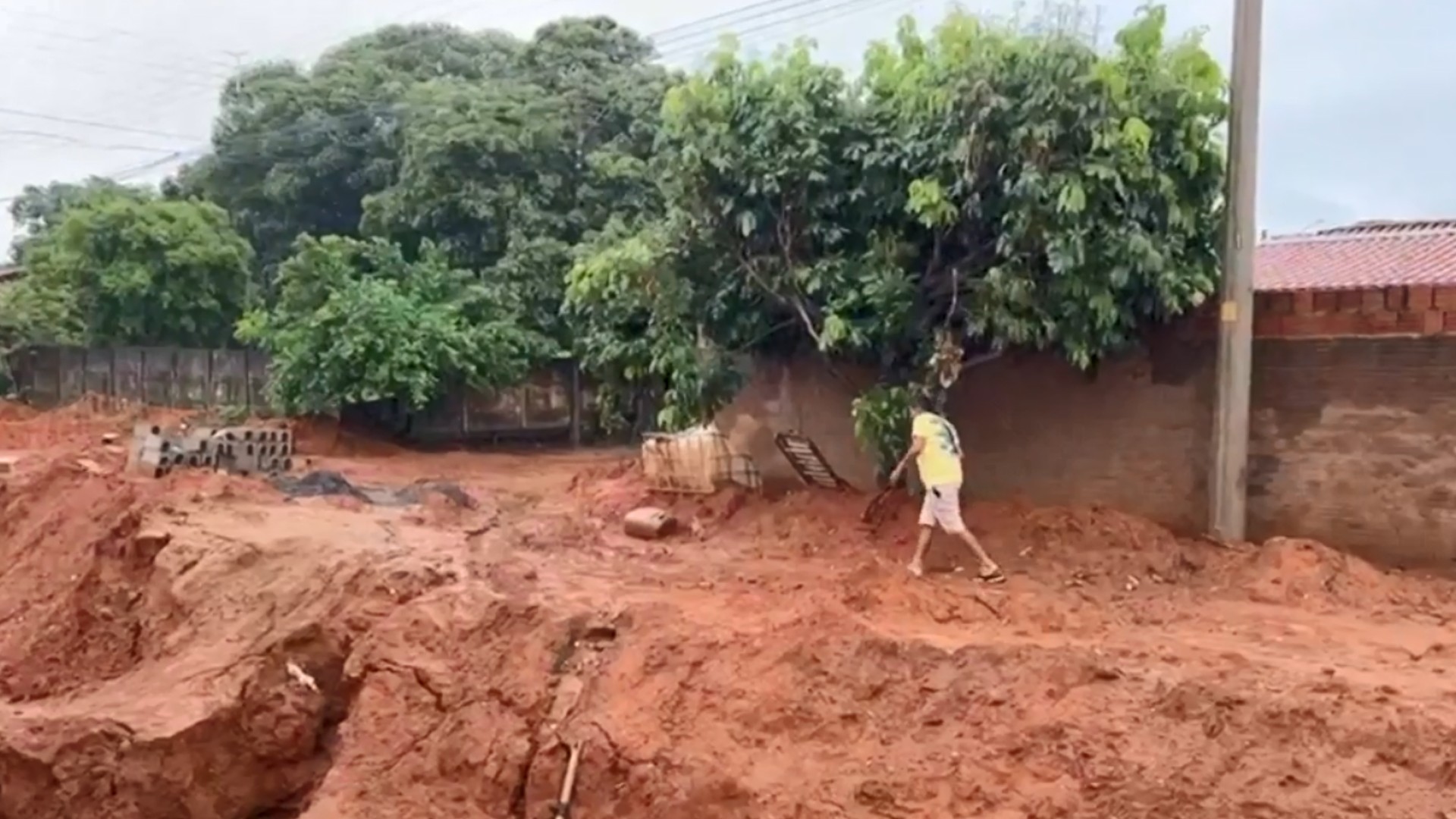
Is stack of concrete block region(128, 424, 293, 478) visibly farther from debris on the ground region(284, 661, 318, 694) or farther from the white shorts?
the white shorts

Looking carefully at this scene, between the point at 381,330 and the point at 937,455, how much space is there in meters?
11.3

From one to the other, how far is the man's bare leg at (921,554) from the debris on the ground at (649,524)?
260 cm

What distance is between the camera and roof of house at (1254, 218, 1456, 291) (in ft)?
35.3

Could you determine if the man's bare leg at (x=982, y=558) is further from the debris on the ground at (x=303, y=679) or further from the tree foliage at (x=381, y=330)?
the tree foliage at (x=381, y=330)

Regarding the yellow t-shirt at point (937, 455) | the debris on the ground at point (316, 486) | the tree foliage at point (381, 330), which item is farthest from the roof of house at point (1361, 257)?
the tree foliage at point (381, 330)

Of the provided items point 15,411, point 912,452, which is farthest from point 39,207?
point 912,452

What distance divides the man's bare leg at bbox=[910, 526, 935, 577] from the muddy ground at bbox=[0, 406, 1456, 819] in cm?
17

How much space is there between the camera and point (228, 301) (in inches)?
913

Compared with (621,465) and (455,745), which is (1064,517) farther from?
(621,465)

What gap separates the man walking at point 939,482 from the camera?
903 cm

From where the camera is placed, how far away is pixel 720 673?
7625 mm

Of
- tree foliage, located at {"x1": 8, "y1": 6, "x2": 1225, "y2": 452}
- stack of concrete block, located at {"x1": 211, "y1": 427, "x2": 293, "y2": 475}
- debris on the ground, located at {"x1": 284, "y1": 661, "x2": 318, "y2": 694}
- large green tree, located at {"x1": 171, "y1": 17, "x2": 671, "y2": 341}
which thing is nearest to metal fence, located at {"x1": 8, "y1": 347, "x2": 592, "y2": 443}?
large green tree, located at {"x1": 171, "y1": 17, "x2": 671, "y2": 341}

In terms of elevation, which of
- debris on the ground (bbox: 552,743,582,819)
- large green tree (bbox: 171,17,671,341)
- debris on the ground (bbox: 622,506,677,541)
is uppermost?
large green tree (bbox: 171,17,671,341)

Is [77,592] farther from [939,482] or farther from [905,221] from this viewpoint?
[905,221]
